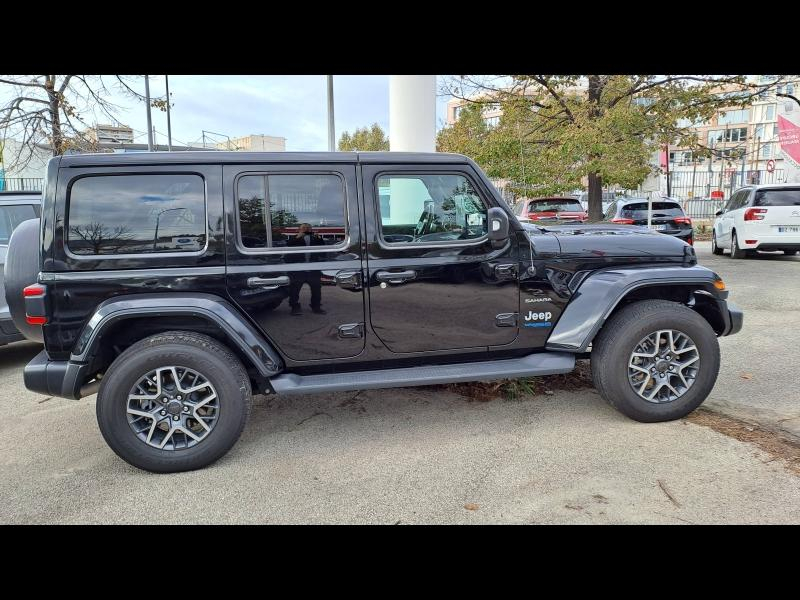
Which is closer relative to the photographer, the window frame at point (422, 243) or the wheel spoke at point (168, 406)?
the wheel spoke at point (168, 406)

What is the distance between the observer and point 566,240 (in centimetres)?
401

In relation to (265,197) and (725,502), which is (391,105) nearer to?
(265,197)

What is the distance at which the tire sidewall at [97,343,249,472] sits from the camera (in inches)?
130

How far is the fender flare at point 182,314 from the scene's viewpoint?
10.6 feet

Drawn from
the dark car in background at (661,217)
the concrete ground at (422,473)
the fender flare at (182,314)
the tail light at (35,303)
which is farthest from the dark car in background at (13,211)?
the dark car in background at (661,217)

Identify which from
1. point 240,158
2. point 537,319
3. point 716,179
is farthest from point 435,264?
point 716,179

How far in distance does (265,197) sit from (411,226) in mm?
1024

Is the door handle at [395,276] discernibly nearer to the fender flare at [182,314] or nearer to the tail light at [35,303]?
the fender flare at [182,314]

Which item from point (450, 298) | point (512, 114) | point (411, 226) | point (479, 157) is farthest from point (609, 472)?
point (512, 114)

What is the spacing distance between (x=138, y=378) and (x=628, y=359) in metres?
3.33

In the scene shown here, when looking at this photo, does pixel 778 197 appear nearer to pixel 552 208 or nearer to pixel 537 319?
pixel 552 208

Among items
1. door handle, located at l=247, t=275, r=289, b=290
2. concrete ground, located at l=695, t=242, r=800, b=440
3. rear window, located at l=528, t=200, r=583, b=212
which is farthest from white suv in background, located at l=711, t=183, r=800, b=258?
door handle, located at l=247, t=275, r=289, b=290

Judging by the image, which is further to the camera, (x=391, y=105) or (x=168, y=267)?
(x=391, y=105)

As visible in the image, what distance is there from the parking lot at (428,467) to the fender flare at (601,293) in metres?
0.68
